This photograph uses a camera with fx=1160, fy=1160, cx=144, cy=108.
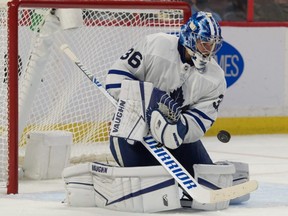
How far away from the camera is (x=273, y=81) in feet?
25.8

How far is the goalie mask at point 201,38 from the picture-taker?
13.9 ft

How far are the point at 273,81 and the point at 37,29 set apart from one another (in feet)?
9.02

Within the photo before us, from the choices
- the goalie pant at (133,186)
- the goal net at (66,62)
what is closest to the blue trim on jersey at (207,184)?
the goalie pant at (133,186)

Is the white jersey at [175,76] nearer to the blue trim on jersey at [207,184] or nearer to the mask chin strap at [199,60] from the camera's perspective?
the mask chin strap at [199,60]

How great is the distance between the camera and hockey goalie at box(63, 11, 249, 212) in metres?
4.18

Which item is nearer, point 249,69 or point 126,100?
point 126,100

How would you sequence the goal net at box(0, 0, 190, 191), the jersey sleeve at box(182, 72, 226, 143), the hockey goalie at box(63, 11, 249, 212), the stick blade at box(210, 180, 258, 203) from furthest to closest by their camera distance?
the goal net at box(0, 0, 190, 191) → the jersey sleeve at box(182, 72, 226, 143) → the hockey goalie at box(63, 11, 249, 212) → the stick blade at box(210, 180, 258, 203)

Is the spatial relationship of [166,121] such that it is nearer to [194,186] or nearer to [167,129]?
[167,129]

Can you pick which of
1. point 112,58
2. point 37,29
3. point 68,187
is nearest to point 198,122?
point 68,187

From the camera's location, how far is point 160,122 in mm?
4223

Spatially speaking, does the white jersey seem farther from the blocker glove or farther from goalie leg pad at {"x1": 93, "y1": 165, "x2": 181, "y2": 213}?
goalie leg pad at {"x1": 93, "y1": 165, "x2": 181, "y2": 213}

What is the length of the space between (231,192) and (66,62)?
2.35m

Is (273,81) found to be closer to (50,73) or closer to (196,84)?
(50,73)

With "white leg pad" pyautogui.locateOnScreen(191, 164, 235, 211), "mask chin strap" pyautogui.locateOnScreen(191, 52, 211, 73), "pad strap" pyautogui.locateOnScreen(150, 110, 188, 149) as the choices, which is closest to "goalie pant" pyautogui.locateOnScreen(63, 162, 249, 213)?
"white leg pad" pyautogui.locateOnScreen(191, 164, 235, 211)
